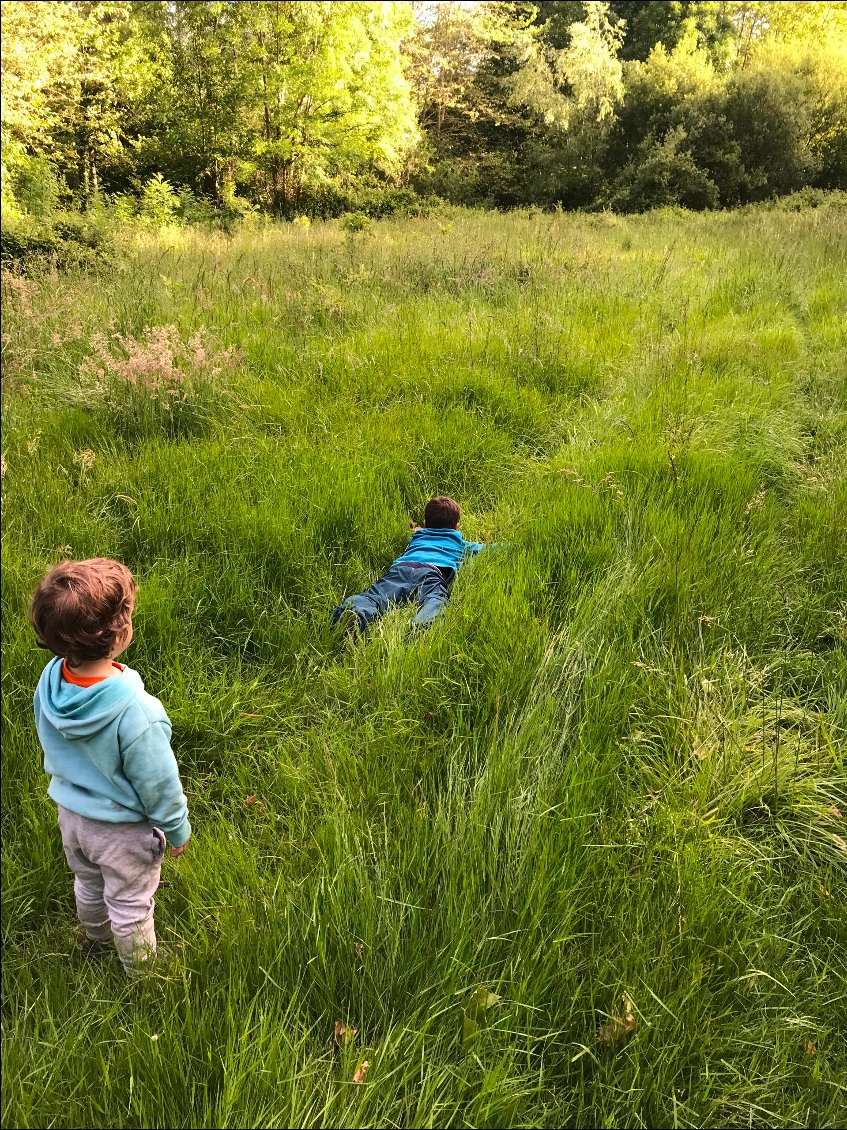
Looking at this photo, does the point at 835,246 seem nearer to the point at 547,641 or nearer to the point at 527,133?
the point at 547,641

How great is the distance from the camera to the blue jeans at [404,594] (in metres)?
3.02

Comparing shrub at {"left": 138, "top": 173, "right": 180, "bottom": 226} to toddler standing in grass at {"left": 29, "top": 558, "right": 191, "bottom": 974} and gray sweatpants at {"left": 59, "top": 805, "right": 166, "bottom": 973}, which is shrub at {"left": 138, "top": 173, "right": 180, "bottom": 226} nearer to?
toddler standing in grass at {"left": 29, "top": 558, "right": 191, "bottom": 974}

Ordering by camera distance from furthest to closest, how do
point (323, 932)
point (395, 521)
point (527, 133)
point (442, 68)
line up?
point (527, 133)
point (442, 68)
point (395, 521)
point (323, 932)

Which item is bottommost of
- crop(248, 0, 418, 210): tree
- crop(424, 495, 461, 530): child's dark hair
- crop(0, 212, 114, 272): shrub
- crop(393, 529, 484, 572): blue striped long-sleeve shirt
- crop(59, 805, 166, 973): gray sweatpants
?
crop(59, 805, 166, 973): gray sweatpants

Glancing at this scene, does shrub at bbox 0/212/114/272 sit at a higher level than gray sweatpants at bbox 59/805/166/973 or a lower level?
higher

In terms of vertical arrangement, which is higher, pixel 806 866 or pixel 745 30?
pixel 745 30

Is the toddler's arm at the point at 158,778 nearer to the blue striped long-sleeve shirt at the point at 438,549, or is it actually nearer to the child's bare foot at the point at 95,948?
the child's bare foot at the point at 95,948

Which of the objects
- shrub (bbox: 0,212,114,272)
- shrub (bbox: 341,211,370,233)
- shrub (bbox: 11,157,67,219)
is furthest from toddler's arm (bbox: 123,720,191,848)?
shrub (bbox: 11,157,67,219)

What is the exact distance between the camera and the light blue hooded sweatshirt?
1649mm

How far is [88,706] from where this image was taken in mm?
1643

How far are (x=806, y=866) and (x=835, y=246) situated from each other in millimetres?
10505

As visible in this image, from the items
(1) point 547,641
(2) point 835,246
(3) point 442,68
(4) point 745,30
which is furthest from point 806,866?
(4) point 745,30

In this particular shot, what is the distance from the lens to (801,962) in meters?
1.63

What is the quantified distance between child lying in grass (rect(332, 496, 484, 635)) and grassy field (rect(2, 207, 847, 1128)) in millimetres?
157
